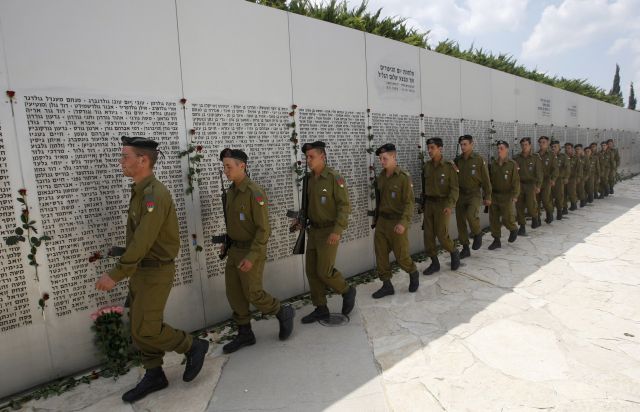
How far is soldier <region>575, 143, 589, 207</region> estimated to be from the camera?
10031mm

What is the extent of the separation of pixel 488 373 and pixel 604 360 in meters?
0.95

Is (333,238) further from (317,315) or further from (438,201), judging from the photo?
(438,201)

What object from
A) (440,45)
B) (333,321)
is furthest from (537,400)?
(440,45)

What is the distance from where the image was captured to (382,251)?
4.50 metres

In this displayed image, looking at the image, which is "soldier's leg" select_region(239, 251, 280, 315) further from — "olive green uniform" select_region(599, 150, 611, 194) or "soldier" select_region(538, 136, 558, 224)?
"olive green uniform" select_region(599, 150, 611, 194)

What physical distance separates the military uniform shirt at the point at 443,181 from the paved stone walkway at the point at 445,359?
1222mm

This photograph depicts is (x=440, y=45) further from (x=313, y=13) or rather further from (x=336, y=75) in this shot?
(x=336, y=75)

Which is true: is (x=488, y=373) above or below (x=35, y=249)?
below

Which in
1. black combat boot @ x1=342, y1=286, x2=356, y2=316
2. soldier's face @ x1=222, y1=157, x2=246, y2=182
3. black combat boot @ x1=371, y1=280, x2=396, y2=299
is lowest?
black combat boot @ x1=371, y1=280, x2=396, y2=299

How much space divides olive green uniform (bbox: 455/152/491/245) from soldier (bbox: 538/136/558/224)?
3542 mm

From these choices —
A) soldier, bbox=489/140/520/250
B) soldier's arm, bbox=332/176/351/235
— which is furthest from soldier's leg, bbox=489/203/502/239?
soldier's arm, bbox=332/176/351/235

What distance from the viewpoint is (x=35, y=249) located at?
9.22ft

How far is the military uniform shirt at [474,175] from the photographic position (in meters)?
5.84

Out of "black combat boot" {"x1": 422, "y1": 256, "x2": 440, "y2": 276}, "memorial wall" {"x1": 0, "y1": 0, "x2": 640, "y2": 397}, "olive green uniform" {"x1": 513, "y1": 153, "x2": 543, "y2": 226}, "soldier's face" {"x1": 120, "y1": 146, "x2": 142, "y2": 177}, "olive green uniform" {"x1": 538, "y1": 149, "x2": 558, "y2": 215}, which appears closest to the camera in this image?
"soldier's face" {"x1": 120, "y1": 146, "x2": 142, "y2": 177}
